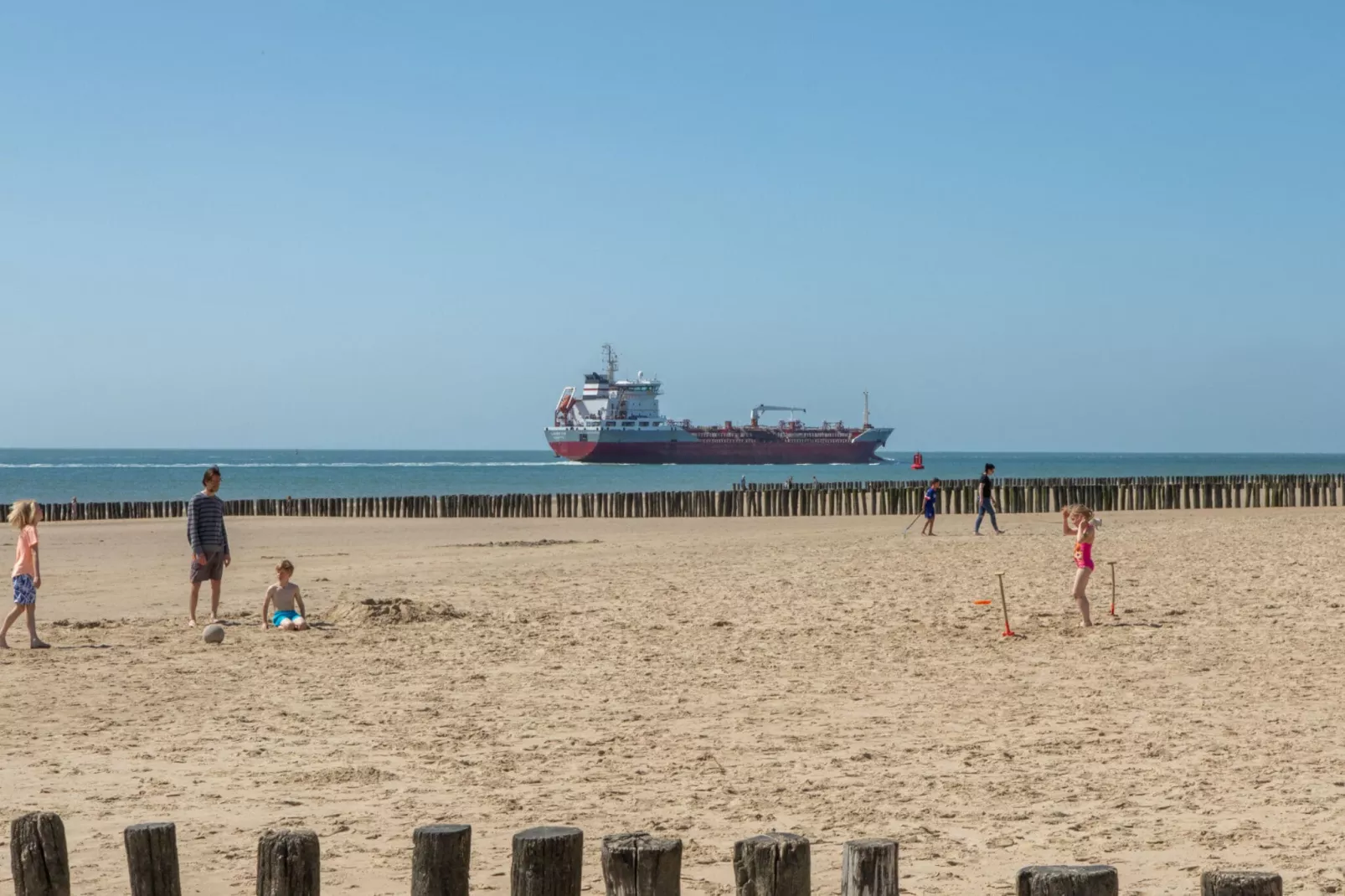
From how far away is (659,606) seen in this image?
14500mm

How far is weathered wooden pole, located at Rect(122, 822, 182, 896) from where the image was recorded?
348 cm

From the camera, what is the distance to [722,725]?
324 inches

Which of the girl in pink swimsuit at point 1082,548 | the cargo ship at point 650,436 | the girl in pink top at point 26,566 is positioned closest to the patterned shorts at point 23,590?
the girl in pink top at point 26,566

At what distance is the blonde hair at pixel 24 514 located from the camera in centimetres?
1095

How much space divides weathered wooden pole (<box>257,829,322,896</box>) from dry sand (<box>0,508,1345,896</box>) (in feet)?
5.83

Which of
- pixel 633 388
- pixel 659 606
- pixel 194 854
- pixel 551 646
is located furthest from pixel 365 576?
pixel 633 388

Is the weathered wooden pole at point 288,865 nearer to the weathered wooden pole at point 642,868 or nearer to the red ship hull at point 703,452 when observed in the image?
the weathered wooden pole at point 642,868

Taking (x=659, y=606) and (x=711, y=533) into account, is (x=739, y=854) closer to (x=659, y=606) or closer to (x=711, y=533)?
(x=659, y=606)

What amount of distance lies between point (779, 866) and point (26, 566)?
31.9ft

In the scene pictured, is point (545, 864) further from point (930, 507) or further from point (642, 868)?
point (930, 507)

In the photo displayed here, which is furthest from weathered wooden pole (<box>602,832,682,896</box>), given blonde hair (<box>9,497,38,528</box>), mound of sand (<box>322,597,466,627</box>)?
mound of sand (<box>322,597,466,627</box>)

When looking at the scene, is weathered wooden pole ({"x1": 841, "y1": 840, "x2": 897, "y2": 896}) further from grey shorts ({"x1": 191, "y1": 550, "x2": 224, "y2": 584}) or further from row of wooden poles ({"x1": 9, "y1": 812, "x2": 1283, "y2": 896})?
grey shorts ({"x1": 191, "y1": 550, "x2": 224, "y2": 584})

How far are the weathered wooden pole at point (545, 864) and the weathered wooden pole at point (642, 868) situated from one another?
0.08 metres

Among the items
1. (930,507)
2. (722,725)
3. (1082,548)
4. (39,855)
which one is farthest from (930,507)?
(39,855)
